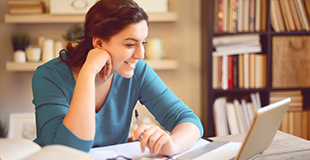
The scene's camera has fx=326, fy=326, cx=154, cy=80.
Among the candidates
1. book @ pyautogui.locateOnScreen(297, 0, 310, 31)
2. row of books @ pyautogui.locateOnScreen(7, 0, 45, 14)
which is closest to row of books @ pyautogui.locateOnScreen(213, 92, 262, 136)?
book @ pyautogui.locateOnScreen(297, 0, 310, 31)

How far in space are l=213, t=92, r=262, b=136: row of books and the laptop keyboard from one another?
1507 mm

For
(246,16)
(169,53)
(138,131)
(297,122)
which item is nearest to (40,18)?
(169,53)

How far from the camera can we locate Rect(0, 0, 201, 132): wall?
8.68 feet

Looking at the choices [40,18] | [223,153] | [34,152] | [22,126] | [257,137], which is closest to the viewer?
[34,152]

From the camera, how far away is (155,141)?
0.98 m

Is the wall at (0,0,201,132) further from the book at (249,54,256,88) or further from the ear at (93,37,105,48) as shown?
the ear at (93,37,105,48)

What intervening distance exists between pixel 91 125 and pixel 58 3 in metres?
1.66

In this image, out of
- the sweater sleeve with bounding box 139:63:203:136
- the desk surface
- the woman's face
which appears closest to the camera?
the desk surface

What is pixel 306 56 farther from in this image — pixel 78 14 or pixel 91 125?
pixel 91 125

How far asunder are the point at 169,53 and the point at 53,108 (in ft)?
5.78

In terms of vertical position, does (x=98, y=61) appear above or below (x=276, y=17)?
below

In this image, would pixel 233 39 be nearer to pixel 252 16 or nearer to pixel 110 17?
pixel 252 16

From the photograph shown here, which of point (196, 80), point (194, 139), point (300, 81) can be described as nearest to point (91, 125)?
point (194, 139)

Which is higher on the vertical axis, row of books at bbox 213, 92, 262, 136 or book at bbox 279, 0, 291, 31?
book at bbox 279, 0, 291, 31
